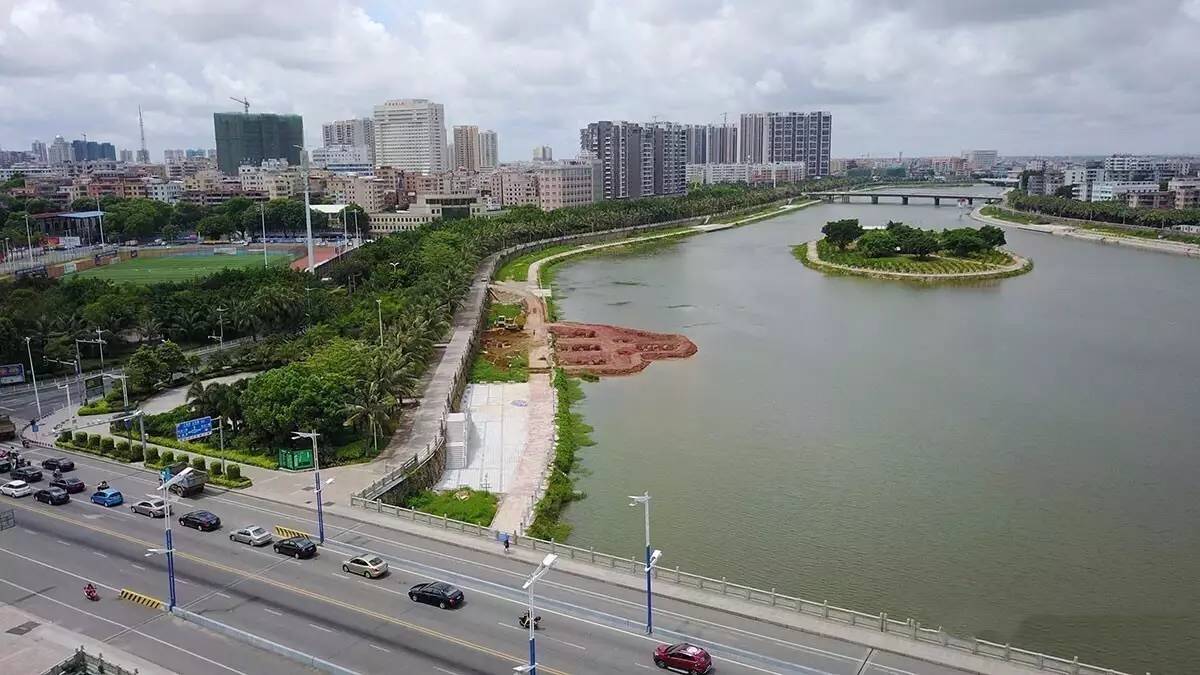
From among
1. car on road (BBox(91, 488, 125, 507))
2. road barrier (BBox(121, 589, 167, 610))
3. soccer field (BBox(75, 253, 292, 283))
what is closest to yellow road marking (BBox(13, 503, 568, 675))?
car on road (BBox(91, 488, 125, 507))

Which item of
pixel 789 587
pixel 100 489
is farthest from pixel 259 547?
pixel 789 587

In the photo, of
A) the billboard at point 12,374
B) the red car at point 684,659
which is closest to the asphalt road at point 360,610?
the red car at point 684,659

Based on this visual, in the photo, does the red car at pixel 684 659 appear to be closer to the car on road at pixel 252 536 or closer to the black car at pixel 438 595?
the black car at pixel 438 595

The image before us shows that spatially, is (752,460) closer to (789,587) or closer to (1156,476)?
(789,587)

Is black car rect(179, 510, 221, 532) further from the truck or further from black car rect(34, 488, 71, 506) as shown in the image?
black car rect(34, 488, 71, 506)

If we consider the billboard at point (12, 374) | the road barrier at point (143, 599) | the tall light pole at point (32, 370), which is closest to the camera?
the road barrier at point (143, 599)

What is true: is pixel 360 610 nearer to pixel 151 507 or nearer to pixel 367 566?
pixel 367 566
